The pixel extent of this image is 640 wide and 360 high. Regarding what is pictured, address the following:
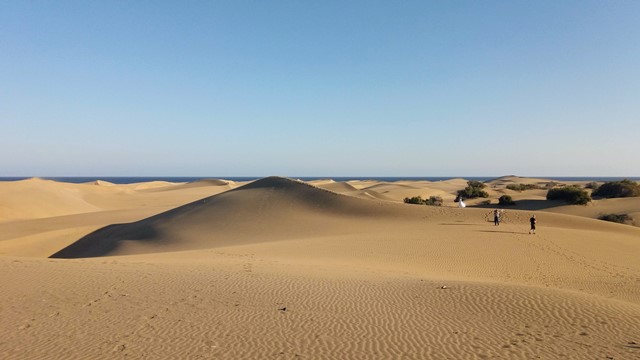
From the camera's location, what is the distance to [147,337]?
7.21 metres

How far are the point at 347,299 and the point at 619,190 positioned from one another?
4559cm

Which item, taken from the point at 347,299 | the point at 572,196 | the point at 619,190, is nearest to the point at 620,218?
the point at 572,196

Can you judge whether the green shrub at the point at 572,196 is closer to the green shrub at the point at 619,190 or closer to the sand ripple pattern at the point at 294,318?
the green shrub at the point at 619,190

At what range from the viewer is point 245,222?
27422 millimetres

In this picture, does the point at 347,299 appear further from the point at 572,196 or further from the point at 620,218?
the point at 572,196

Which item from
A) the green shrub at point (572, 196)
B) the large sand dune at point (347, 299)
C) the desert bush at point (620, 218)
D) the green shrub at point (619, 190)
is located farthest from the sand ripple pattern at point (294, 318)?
the green shrub at point (619, 190)

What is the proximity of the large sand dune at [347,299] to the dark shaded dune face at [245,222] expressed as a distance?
0.78 m

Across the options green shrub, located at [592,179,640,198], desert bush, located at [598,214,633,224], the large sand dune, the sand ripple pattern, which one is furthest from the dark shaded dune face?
green shrub, located at [592,179,640,198]

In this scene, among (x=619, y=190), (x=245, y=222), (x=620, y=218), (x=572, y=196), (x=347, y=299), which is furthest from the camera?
(x=619, y=190)

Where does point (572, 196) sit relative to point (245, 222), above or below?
above

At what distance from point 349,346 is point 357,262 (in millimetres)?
9349

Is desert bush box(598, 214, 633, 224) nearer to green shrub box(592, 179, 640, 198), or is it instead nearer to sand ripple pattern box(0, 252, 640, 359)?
green shrub box(592, 179, 640, 198)

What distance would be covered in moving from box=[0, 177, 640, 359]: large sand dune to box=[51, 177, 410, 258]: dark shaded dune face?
2.55 feet

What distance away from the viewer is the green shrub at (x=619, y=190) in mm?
43781
